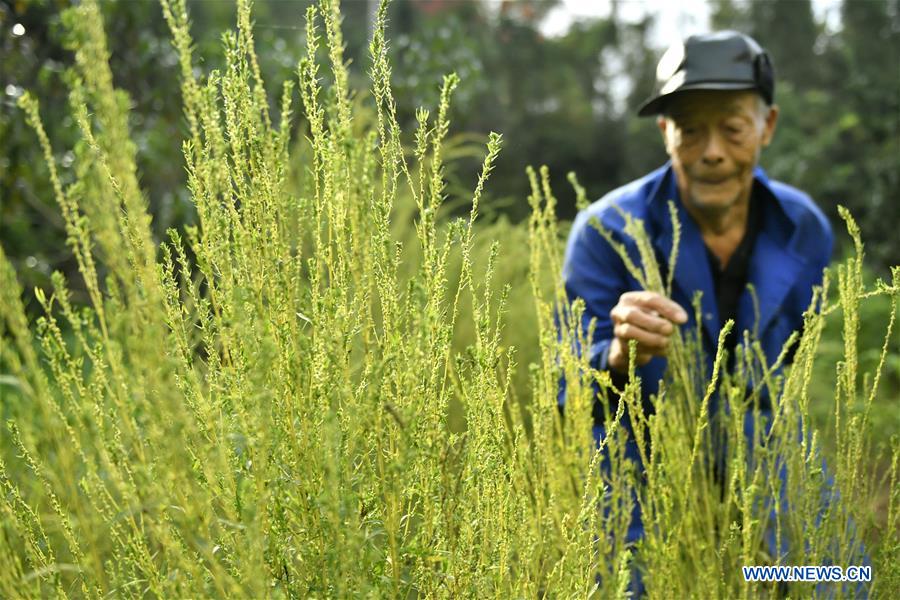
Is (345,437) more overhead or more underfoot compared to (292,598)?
more overhead

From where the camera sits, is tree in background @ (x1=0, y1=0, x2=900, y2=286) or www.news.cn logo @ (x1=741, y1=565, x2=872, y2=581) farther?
tree in background @ (x1=0, y1=0, x2=900, y2=286)

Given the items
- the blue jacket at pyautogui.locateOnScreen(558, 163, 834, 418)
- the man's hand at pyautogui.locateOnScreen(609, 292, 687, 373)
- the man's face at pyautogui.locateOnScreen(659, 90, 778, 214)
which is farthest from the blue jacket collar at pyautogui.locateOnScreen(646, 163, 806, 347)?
the man's hand at pyautogui.locateOnScreen(609, 292, 687, 373)

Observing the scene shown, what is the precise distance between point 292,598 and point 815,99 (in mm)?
11630

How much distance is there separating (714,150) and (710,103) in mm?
128

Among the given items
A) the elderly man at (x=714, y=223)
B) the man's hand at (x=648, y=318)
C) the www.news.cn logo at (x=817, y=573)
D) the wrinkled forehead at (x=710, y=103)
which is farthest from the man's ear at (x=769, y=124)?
the www.news.cn logo at (x=817, y=573)

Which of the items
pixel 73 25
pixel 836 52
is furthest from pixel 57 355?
pixel 836 52

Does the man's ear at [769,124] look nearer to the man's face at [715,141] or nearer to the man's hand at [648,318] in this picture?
the man's face at [715,141]

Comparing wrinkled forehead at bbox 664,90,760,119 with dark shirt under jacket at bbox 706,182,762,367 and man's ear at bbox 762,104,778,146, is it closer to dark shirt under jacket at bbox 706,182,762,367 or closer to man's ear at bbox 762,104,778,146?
man's ear at bbox 762,104,778,146

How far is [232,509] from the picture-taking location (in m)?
1.12

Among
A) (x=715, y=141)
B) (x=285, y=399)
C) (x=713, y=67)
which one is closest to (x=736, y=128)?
(x=715, y=141)

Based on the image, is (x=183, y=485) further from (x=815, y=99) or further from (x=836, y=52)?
(x=836, y=52)

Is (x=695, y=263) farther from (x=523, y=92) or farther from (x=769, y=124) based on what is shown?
(x=523, y=92)

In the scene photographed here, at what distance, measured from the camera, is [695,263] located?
250cm

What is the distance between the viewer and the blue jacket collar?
249 cm
